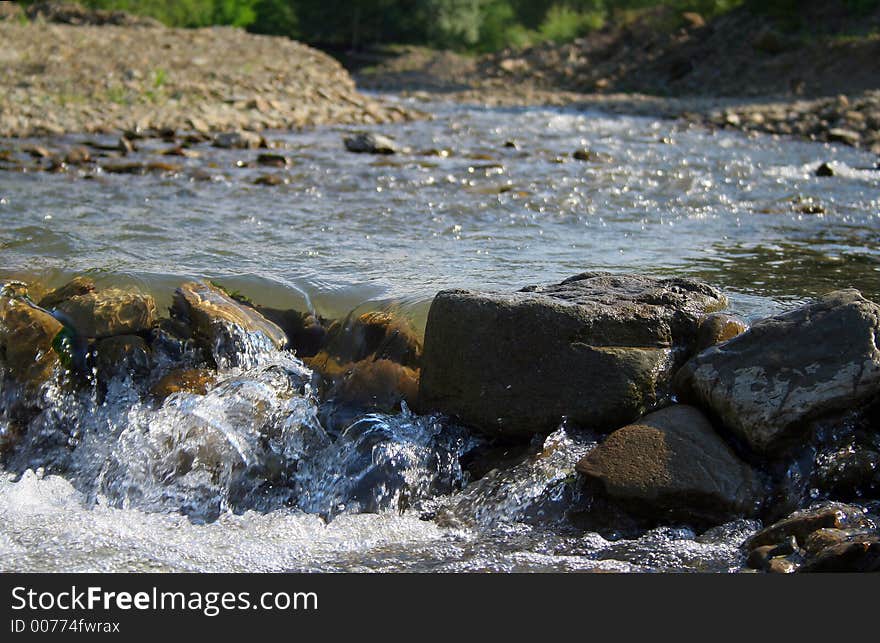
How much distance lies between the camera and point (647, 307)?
429 cm

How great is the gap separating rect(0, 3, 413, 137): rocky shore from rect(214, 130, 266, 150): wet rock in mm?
883

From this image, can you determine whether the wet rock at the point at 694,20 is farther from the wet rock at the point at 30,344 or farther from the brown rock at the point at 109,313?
the wet rock at the point at 30,344

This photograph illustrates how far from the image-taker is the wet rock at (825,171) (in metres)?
10.4

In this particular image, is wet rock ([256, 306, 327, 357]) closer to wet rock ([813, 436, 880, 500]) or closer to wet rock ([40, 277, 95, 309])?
wet rock ([40, 277, 95, 309])

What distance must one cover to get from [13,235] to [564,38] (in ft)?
91.3

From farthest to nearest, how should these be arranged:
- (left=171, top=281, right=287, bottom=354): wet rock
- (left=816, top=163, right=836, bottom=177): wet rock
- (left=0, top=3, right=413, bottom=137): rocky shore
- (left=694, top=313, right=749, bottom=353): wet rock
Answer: (left=0, top=3, right=413, bottom=137): rocky shore, (left=816, top=163, right=836, bottom=177): wet rock, (left=171, top=281, right=287, bottom=354): wet rock, (left=694, top=313, right=749, bottom=353): wet rock

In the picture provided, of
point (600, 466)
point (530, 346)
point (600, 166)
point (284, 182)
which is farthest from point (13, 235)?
point (600, 166)

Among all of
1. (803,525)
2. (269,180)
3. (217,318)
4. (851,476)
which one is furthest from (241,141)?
(803,525)

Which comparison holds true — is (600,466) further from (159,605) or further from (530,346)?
(159,605)

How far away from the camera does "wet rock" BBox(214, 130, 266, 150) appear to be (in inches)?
455

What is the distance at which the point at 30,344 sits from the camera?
4.65 meters

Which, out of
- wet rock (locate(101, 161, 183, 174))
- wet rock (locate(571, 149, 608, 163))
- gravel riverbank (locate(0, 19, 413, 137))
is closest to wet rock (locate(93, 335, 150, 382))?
wet rock (locate(101, 161, 183, 174))

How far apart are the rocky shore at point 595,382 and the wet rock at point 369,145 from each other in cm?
671

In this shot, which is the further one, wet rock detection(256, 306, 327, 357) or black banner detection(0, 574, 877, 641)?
wet rock detection(256, 306, 327, 357)
